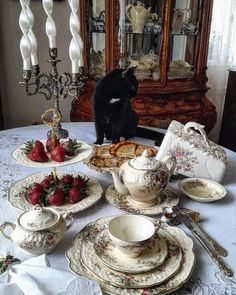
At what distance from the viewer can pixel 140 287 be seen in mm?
600

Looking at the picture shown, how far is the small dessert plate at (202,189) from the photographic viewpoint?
3.07 feet

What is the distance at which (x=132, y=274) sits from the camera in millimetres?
636

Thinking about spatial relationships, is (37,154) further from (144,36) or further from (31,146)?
(144,36)

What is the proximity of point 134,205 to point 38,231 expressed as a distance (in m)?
0.31

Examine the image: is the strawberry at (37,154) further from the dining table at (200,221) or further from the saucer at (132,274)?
the saucer at (132,274)

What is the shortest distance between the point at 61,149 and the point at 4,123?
1847 mm

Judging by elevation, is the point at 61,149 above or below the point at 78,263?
above

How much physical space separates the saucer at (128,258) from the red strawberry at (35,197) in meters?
0.22

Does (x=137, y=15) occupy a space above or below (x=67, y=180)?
above

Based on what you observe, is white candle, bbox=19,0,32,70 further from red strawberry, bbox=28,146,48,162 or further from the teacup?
the teacup

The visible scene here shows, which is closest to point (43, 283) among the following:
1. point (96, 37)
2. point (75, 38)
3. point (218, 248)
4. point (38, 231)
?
point (38, 231)

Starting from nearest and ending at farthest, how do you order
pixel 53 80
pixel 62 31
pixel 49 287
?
pixel 49 287, pixel 53 80, pixel 62 31

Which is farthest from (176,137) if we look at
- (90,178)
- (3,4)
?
(3,4)

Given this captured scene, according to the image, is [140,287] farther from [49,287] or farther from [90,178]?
[90,178]
